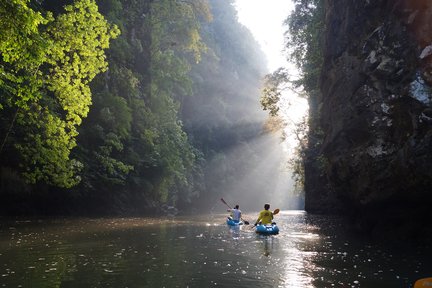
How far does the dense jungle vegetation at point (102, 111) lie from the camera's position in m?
12.1

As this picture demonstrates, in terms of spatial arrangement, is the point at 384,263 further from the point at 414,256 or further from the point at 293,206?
the point at 293,206

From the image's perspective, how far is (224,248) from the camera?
43.5 ft

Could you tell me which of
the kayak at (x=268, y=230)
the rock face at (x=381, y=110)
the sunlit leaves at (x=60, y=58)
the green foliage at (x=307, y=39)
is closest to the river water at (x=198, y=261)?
the kayak at (x=268, y=230)

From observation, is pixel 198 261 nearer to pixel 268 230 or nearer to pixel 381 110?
pixel 268 230

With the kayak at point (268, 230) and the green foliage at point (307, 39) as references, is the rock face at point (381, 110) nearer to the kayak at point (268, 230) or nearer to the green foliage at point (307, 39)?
the kayak at point (268, 230)

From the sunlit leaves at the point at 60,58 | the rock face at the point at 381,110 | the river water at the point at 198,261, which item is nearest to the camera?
the river water at the point at 198,261

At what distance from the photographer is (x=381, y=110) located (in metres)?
15.0

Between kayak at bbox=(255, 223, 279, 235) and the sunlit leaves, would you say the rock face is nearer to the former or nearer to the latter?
kayak at bbox=(255, 223, 279, 235)

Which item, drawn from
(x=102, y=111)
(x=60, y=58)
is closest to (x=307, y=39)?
(x=102, y=111)

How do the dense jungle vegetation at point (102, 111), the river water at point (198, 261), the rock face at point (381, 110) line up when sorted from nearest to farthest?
the river water at point (198, 261)
the dense jungle vegetation at point (102, 111)
the rock face at point (381, 110)

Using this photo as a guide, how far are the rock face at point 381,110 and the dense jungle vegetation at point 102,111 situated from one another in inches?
386

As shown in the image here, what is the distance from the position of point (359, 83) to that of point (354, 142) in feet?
7.84

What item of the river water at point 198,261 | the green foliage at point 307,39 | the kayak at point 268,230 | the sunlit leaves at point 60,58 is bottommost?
the river water at point 198,261

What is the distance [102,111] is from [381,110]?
61.0ft
